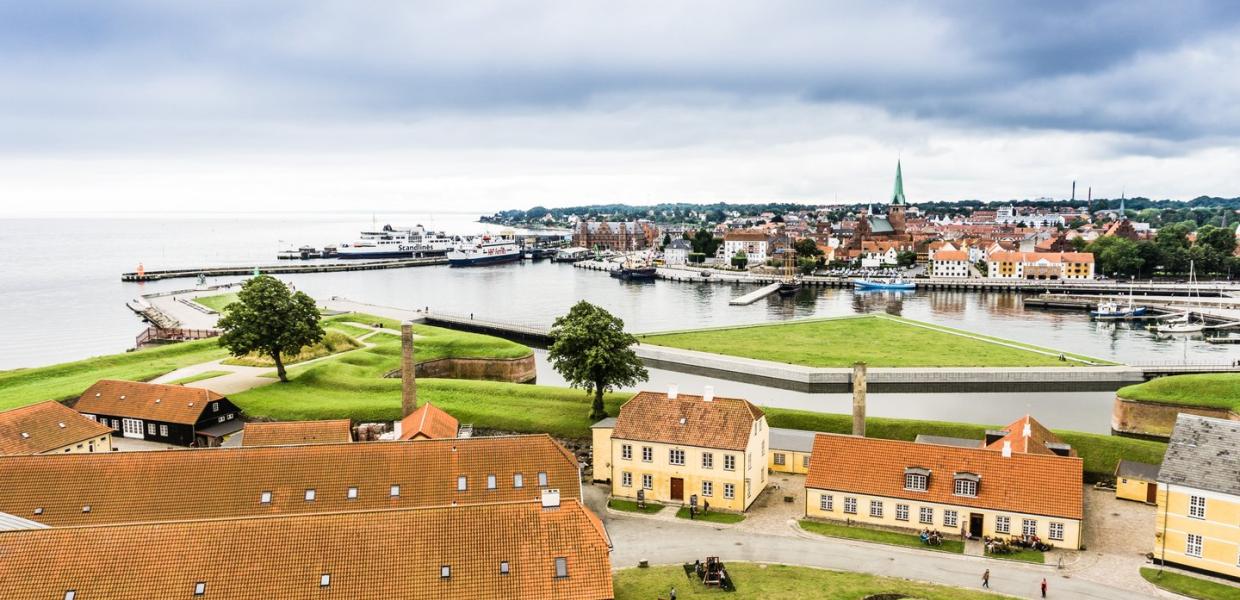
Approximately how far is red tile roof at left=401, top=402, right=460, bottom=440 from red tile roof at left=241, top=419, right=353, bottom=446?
11.0 feet

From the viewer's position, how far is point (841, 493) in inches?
1583

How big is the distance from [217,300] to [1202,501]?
434 ft

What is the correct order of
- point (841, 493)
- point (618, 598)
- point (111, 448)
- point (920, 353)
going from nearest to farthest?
point (618, 598) → point (841, 493) → point (111, 448) → point (920, 353)

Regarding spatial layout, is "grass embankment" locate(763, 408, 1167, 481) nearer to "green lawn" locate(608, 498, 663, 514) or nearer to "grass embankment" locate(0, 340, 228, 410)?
"green lawn" locate(608, 498, 663, 514)

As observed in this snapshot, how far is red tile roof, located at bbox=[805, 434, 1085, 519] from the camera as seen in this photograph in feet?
123

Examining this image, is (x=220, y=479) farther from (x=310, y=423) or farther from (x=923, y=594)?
(x=923, y=594)

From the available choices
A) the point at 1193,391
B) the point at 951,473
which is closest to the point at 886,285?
the point at 1193,391

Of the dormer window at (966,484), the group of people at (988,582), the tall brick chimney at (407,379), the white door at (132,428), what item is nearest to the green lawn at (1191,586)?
the group of people at (988,582)

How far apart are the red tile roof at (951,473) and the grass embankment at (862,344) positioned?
116 ft

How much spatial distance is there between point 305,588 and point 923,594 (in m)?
22.2

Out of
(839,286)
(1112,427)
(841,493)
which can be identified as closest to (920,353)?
(1112,427)

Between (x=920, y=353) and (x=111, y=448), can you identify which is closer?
(x=111, y=448)

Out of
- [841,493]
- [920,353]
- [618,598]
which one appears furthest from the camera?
[920,353]

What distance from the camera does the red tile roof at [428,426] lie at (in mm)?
44963
